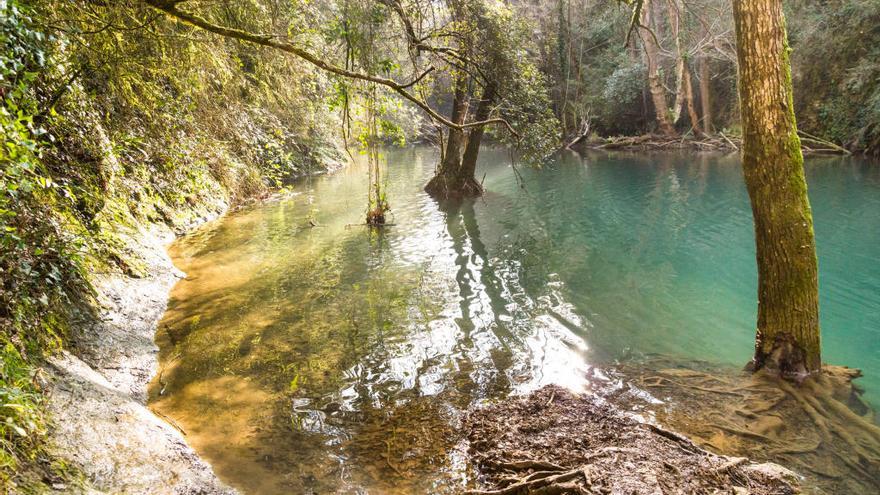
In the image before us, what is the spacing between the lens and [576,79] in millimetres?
34188

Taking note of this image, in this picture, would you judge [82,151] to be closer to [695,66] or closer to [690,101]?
[690,101]

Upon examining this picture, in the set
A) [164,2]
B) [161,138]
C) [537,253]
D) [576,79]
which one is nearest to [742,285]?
[537,253]

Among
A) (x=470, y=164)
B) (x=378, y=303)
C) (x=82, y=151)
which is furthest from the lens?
(x=470, y=164)

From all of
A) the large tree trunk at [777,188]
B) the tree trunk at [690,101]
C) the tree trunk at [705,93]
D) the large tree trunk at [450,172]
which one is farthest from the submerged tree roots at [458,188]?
the tree trunk at [705,93]

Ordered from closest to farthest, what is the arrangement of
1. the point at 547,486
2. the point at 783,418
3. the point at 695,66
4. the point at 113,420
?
the point at 547,486
the point at 113,420
the point at 783,418
the point at 695,66

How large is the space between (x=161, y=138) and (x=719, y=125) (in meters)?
28.9

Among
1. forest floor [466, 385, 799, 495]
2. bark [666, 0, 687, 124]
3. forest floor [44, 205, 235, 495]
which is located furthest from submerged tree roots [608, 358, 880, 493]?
bark [666, 0, 687, 124]

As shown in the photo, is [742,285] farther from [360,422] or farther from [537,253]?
[360,422]

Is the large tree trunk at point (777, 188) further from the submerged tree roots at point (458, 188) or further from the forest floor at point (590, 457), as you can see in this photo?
the submerged tree roots at point (458, 188)

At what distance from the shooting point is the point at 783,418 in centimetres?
441

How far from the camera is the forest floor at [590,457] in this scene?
323 centimetres

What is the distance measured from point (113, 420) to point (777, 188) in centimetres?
619

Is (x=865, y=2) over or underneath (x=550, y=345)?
over

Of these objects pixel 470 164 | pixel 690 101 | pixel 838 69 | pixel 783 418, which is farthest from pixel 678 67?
pixel 783 418
